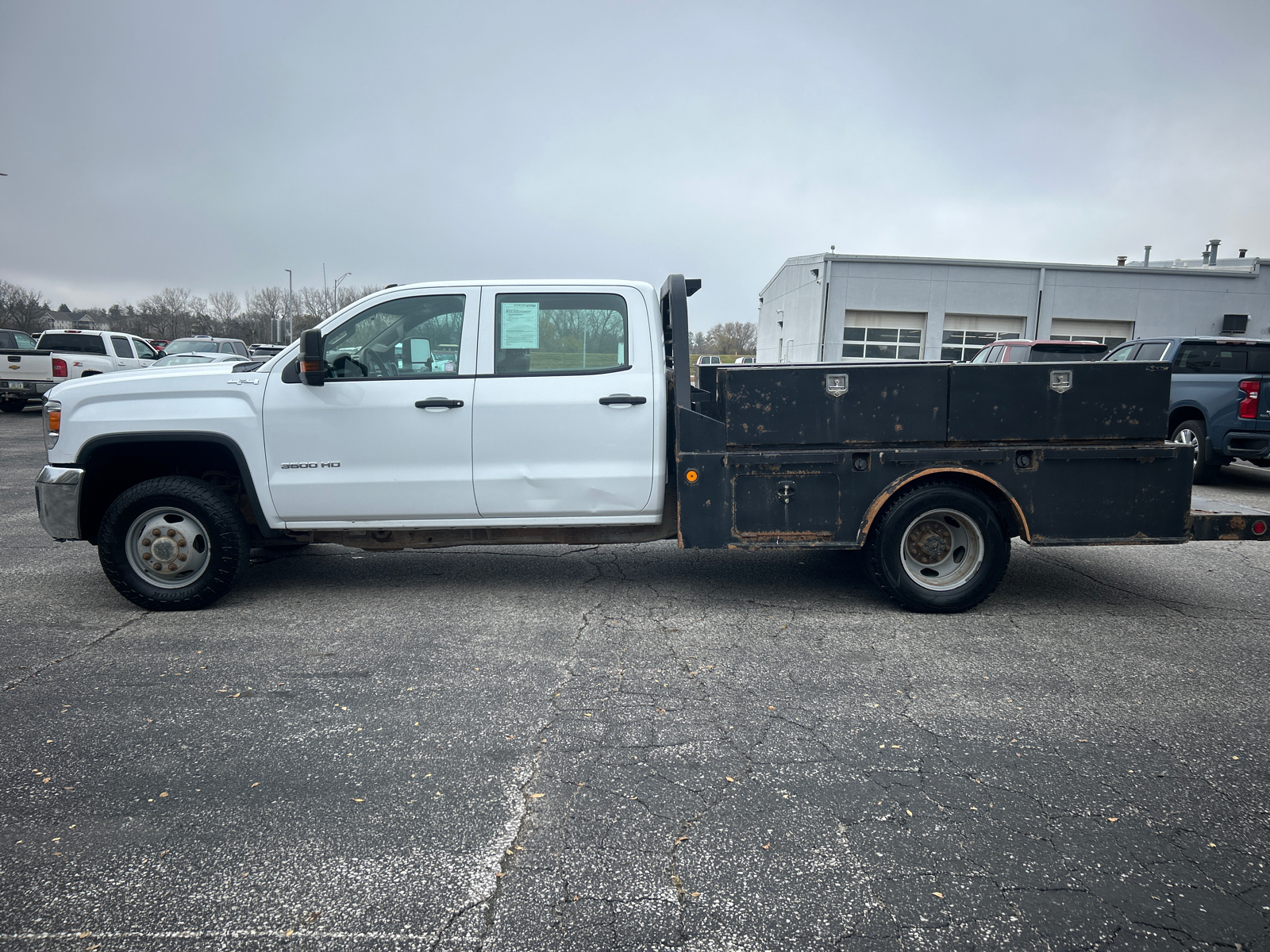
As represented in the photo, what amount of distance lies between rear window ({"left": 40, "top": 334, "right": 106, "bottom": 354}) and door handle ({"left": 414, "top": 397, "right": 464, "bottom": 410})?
63.4 feet

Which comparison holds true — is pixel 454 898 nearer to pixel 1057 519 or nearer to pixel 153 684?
pixel 153 684

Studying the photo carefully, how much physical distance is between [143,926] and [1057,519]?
4995 mm

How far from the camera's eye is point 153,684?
4.02m

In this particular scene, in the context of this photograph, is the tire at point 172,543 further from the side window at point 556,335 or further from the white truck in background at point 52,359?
the white truck in background at point 52,359

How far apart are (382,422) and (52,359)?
700 inches

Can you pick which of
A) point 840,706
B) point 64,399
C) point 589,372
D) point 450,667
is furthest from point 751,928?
point 64,399

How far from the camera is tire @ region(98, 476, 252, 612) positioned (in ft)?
16.5

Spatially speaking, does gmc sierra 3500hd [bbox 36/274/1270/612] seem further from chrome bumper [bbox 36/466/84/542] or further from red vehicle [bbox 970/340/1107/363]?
red vehicle [bbox 970/340/1107/363]

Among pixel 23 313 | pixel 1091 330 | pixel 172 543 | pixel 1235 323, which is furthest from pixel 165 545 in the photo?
pixel 23 313

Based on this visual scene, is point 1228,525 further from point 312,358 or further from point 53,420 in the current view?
point 53,420

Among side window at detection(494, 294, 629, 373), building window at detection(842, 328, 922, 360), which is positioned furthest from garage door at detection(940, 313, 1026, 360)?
side window at detection(494, 294, 629, 373)

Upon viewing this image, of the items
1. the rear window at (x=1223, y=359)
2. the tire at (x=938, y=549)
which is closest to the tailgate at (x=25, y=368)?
the tire at (x=938, y=549)

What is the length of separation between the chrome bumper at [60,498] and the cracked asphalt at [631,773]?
23.0 inches

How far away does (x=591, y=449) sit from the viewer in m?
5.08
